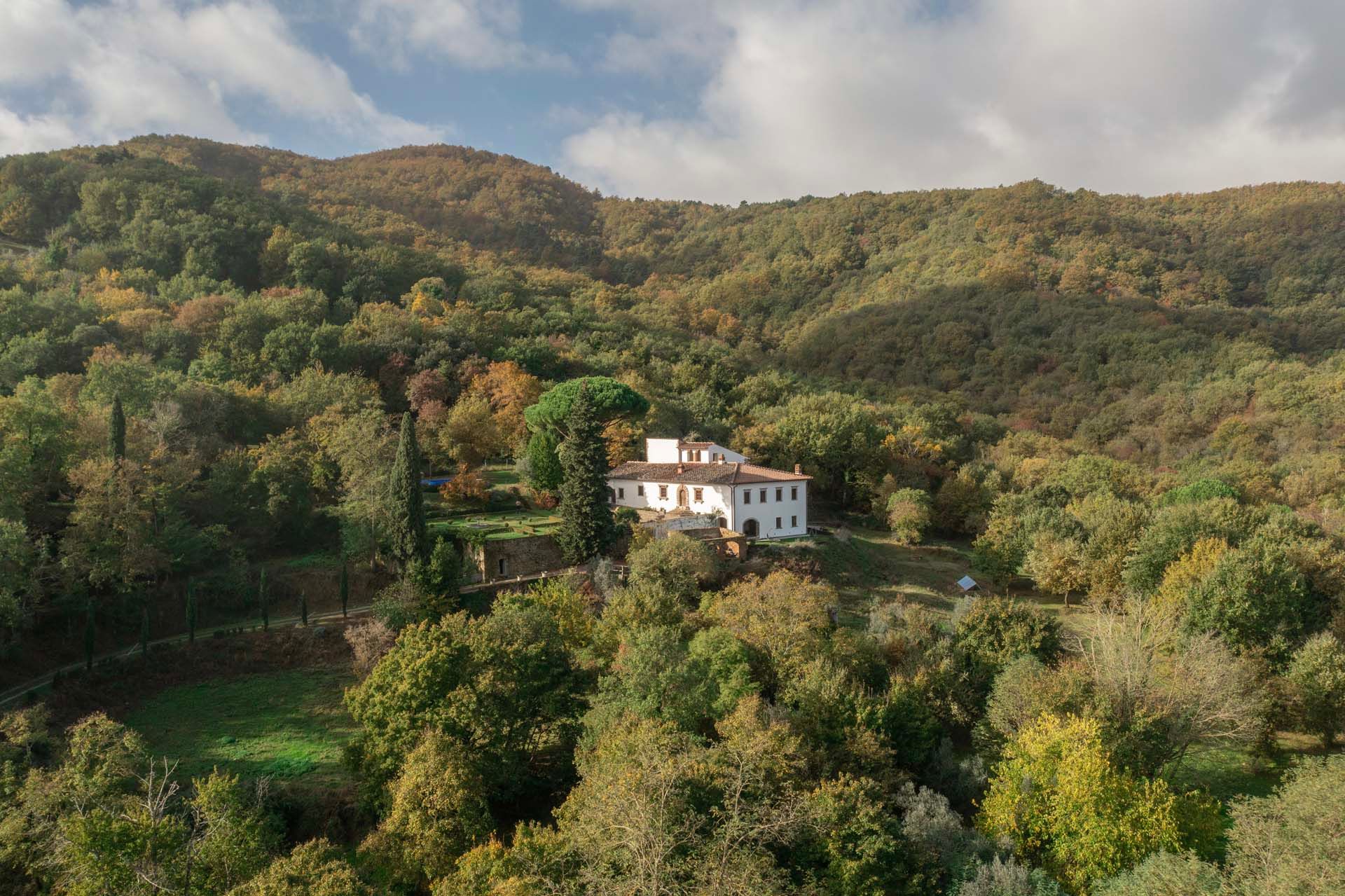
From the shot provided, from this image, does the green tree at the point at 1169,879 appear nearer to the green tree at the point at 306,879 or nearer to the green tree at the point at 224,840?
the green tree at the point at 306,879

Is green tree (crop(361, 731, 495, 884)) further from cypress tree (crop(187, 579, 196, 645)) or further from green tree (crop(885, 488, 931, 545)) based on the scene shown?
green tree (crop(885, 488, 931, 545))

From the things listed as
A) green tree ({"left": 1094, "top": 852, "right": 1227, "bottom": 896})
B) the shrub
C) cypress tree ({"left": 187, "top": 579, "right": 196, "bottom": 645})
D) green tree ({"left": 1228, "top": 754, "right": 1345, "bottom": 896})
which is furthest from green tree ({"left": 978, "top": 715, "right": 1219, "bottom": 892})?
cypress tree ({"left": 187, "top": 579, "right": 196, "bottom": 645})

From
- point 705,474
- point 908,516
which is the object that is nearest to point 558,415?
point 705,474

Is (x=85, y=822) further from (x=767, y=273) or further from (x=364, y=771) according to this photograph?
(x=767, y=273)

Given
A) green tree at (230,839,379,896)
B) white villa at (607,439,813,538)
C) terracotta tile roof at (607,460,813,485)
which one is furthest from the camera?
terracotta tile roof at (607,460,813,485)

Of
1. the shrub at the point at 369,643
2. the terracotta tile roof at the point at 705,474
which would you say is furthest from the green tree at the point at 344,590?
the terracotta tile roof at the point at 705,474

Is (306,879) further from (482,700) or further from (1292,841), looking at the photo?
(1292,841)
